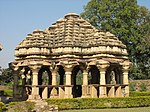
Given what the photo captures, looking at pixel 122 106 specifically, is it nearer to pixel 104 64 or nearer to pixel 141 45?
pixel 104 64

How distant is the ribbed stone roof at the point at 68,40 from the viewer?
26297 millimetres

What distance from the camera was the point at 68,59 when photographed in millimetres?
25625

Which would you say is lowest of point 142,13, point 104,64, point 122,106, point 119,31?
point 122,106

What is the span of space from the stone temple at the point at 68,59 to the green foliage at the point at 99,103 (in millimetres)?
1591

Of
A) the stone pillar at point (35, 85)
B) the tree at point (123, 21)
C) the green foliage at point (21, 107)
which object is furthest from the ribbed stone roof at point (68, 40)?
the tree at point (123, 21)

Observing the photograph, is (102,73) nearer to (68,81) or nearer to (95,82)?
(68,81)

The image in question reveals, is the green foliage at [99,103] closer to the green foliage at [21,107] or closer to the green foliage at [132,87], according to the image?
the green foliage at [21,107]

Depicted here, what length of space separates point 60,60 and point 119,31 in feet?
61.1

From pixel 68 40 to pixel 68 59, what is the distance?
179 cm

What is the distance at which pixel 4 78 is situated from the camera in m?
62.3

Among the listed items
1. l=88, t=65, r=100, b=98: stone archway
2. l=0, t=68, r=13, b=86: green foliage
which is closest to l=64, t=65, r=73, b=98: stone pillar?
l=88, t=65, r=100, b=98: stone archway

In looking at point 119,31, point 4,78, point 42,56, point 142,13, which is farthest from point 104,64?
point 4,78

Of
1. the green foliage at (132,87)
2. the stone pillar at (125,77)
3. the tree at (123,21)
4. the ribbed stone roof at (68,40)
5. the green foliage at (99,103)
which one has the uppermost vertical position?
the tree at (123,21)

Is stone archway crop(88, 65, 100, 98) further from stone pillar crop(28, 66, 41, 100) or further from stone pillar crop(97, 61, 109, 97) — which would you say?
stone pillar crop(28, 66, 41, 100)
